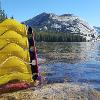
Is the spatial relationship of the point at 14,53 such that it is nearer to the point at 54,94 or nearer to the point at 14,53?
the point at 14,53

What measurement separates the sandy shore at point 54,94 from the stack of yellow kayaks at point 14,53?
0.78 metres

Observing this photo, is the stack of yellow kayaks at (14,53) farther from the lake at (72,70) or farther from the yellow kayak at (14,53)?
the lake at (72,70)

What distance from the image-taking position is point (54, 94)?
596 inches

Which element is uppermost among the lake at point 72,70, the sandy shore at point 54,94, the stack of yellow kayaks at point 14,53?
the stack of yellow kayaks at point 14,53

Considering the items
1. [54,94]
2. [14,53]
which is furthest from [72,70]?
[54,94]

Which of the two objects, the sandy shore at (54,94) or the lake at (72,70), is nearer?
the sandy shore at (54,94)

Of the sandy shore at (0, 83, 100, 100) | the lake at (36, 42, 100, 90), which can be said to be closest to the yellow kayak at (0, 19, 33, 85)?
the sandy shore at (0, 83, 100, 100)

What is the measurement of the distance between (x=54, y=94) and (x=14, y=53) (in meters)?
2.87

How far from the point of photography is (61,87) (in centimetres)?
1662

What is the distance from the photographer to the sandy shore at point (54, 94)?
14.7 meters

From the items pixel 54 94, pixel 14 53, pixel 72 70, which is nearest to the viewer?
pixel 54 94

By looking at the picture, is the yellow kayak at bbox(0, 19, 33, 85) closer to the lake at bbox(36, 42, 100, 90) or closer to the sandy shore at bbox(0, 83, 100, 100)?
the sandy shore at bbox(0, 83, 100, 100)

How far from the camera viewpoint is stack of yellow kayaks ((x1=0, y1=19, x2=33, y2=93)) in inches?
631

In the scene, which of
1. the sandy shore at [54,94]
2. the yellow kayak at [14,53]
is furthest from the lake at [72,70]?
the yellow kayak at [14,53]
